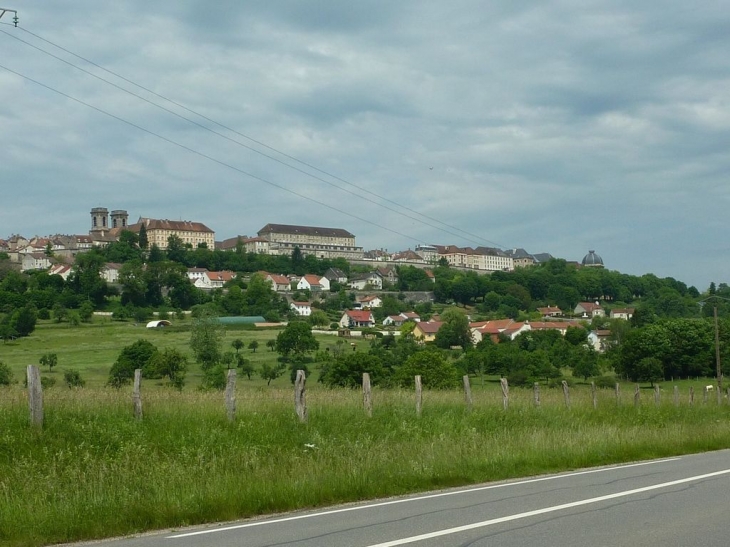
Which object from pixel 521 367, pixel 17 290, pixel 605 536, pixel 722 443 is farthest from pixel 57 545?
pixel 17 290

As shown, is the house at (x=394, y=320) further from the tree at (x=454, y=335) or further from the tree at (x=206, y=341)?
the tree at (x=206, y=341)

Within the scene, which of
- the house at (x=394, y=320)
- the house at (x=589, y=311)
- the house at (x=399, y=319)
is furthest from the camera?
the house at (x=589, y=311)

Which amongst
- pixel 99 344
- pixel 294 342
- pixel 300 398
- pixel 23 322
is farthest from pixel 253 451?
pixel 23 322

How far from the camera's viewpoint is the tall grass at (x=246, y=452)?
10.5 m

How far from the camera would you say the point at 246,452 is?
1377 centimetres

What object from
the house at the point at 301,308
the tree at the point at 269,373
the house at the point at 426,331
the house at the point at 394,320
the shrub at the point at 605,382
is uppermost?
the house at the point at 301,308

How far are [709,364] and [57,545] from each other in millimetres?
89637

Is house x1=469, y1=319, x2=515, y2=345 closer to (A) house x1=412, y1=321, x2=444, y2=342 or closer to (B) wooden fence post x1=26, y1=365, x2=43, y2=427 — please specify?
(A) house x1=412, y1=321, x2=444, y2=342

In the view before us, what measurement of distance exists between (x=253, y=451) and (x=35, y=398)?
140 inches

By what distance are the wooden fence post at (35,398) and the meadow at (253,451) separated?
0.55 ft

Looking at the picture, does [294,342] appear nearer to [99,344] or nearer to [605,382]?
[99,344]

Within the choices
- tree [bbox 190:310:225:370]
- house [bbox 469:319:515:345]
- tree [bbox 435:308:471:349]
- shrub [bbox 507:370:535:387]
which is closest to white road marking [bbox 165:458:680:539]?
shrub [bbox 507:370:535:387]

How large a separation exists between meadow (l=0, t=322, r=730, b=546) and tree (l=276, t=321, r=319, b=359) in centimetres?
7093

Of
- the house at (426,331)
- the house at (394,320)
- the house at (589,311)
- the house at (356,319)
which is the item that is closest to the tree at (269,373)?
the house at (426,331)
